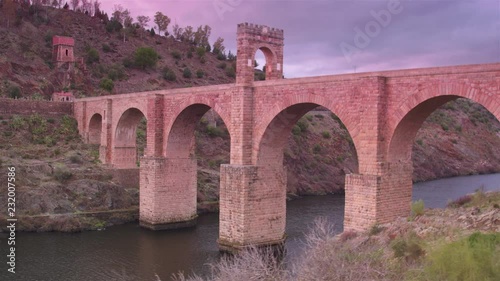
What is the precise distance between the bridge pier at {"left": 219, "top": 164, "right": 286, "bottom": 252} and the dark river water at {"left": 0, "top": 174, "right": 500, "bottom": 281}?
3.27 ft

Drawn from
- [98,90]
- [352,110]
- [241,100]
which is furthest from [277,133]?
[98,90]

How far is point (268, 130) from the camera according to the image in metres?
18.1

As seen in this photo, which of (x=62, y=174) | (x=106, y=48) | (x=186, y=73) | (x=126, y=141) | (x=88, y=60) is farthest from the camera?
(x=186, y=73)

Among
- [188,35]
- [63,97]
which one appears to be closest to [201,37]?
[188,35]

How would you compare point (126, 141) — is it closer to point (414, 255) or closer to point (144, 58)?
point (414, 255)

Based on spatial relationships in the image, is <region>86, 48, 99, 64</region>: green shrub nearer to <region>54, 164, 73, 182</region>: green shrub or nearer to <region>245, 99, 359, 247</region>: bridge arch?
<region>54, 164, 73, 182</region>: green shrub

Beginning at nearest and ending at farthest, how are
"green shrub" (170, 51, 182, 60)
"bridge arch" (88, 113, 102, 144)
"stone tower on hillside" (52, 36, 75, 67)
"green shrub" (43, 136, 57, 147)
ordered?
"green shrub" (43, 136, 57, 147) < "bridge arch" (88, 113, 102, 144) < "stone tower on hillside" (52, 36, 75, 67) < "green shrub" (170, 51, 182, 60)

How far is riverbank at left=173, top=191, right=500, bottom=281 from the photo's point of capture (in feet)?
24.5

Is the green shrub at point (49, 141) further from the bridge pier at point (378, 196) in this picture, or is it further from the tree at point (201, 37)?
the tree at point (201, 37)

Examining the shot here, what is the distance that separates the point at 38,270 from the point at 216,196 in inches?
537

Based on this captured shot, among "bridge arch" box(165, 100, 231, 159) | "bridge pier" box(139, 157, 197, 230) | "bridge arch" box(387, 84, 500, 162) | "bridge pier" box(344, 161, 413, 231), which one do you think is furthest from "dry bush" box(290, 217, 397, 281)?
"bridge pier" box(139, 157, 197, 230)

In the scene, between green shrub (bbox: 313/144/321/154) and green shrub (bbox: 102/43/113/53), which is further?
green shrub (bbox: 102/43/113/53)

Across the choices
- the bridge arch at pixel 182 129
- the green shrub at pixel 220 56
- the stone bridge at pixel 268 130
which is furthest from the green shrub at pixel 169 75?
the bridge arch at pixel 182 129

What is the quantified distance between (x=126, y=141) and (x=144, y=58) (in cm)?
2916
